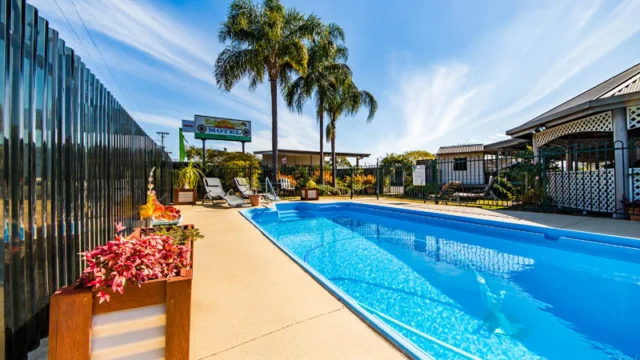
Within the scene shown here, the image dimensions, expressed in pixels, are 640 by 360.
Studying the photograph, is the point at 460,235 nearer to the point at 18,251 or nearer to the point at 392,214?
the point at 392,214

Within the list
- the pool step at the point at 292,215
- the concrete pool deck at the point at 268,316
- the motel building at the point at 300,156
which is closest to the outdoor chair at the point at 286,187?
the pool step at the point at 292,215

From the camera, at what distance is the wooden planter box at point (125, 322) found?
1087 mm

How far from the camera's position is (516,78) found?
32.4 feet

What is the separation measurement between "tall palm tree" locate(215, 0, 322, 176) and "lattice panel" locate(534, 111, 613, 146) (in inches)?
371

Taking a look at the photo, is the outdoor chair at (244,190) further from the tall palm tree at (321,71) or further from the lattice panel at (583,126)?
the lattice panel at (583,126)

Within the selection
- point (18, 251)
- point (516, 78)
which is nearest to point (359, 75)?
point (516, 78)

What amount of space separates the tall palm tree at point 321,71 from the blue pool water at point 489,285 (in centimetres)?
903

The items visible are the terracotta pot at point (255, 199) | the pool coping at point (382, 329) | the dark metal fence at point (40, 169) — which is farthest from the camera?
the terracotta pot at point (255, 199)

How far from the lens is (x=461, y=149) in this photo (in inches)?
778

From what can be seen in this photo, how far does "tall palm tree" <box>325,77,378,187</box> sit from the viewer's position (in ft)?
46.6

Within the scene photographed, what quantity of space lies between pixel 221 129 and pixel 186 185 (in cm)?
1017

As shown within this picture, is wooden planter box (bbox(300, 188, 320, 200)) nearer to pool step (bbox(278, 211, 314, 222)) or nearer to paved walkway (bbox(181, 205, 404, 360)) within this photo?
pool step (bbox(278, 211, 314, 222))

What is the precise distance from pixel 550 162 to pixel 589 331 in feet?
29.4

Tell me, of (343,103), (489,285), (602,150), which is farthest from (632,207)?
(343,103)
